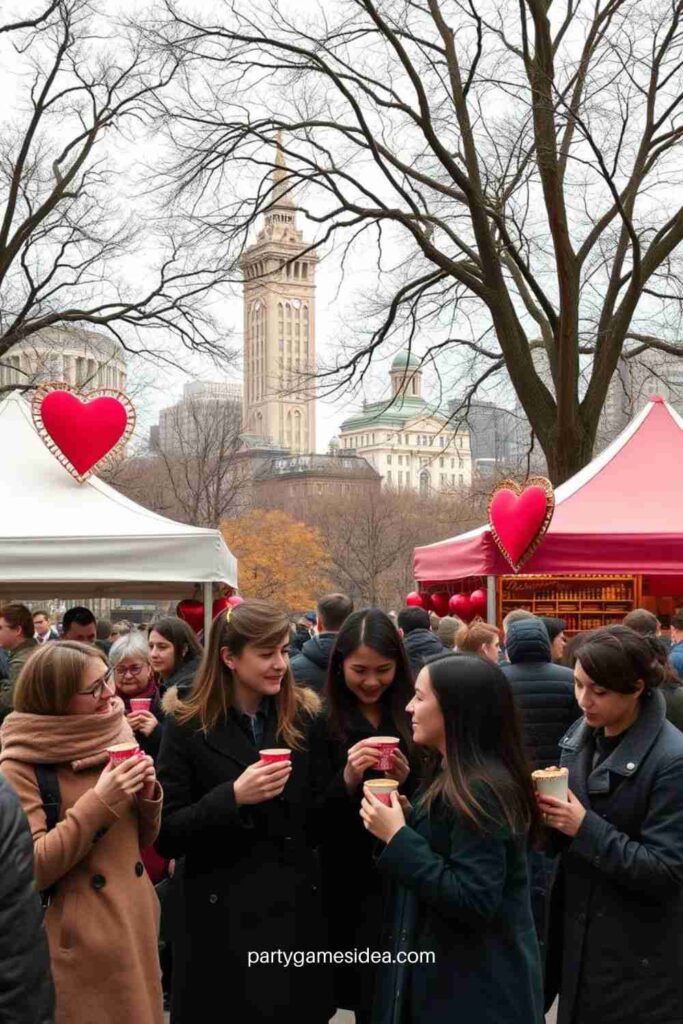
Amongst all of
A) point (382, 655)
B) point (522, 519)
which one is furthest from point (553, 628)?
point (382, 655)

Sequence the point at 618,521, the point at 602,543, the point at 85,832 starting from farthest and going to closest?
the point at 618,521, the point at 602,543, the point at 85,832

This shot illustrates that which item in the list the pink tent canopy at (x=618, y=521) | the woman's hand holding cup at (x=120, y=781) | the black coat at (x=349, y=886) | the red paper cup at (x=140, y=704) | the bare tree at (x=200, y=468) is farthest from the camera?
the bare tree at (x=200, y=468)

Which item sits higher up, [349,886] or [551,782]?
[551,782]

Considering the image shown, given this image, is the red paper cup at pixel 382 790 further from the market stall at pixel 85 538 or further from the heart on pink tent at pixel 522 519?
the heart on pink tent at pixel 522 519

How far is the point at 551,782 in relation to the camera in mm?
3521

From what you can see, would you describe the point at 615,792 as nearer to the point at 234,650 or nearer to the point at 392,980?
the point at 392,980

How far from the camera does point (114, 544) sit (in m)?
8.91

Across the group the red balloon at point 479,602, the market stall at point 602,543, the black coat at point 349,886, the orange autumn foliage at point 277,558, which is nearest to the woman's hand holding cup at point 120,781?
the black coat at point 349,886

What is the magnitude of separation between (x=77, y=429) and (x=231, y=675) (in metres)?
6.34

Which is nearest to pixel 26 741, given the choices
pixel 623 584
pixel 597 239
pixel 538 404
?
pixel 623 584

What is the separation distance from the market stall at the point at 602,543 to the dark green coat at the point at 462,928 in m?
6.99

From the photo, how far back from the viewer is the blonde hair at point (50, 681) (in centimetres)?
372

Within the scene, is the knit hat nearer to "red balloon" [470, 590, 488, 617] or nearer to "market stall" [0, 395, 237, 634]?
"market stall" [0, 395, 237, 634]

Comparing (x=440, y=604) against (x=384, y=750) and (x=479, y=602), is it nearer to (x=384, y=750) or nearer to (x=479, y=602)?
(x=479, y=602)
